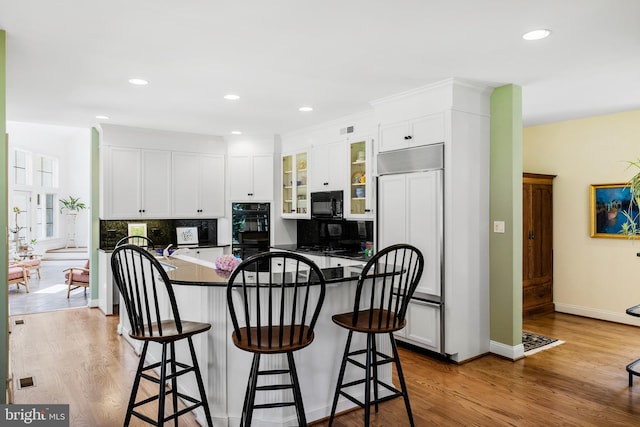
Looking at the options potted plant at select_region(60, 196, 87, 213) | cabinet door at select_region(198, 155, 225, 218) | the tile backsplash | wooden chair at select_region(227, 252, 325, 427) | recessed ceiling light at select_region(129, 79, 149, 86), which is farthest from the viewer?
potted plant at select_region(60, 196, 87, 213)

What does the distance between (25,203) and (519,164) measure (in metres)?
10.5

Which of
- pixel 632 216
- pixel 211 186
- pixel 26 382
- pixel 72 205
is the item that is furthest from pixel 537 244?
pixel 72 205

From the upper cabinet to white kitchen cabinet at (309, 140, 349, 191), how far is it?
90mm

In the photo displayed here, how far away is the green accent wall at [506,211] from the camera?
12.7ft

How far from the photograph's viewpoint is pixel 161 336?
2334 mm

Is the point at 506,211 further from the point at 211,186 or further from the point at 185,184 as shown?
the point at 185,184

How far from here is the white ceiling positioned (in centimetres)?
245

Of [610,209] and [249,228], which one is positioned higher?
[610,209]

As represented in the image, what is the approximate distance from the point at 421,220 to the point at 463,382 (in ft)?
4.66

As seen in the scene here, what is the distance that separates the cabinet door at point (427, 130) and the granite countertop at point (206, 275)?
152 cm

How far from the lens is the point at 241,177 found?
21.3 feet

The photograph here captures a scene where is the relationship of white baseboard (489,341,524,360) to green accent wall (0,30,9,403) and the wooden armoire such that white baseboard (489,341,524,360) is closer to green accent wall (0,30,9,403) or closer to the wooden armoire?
the wooden armoire

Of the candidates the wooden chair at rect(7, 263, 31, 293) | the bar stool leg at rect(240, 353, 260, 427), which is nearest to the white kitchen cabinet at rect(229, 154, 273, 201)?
the wooden chair at rect(7, 263, 31, 293)

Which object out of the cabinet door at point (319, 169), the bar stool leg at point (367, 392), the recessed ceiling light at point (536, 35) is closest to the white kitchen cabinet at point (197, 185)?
the cabinet door at point (319, 169)
